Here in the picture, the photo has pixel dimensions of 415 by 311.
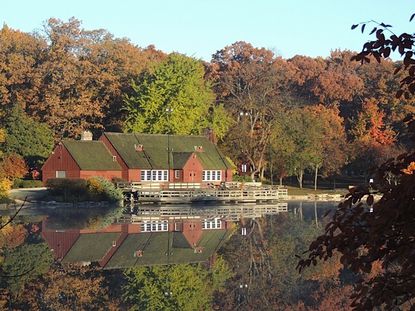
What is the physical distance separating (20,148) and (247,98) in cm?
2313

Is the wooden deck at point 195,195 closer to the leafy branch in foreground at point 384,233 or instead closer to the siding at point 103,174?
the siding at point 103,174

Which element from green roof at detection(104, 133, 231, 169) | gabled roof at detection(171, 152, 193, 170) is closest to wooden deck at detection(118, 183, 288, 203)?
gabled roof at detection(171, 152, 193, 170)

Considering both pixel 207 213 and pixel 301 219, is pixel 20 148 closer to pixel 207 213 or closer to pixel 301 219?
pixel 207 213

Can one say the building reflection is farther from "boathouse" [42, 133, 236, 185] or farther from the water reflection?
"boathouse" [42, 133, 236, 185]

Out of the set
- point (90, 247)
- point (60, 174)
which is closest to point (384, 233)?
point (90, 247)

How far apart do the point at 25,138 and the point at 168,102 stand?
1202 cm

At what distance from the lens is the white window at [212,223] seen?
3538 centimetres

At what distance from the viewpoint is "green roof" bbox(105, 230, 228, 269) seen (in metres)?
24.1

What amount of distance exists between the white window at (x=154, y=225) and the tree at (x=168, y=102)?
23.9 metres

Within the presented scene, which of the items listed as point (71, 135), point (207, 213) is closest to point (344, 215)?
point (207, 213)

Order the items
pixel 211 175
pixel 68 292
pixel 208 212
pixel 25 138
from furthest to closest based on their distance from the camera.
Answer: pixel 211 175 < pixel 25 138 < pixel 208 212 < pixel 68 292

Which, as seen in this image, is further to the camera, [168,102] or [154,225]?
[168,102]

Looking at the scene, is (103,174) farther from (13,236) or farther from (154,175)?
(13,236)

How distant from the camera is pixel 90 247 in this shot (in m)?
27.3
